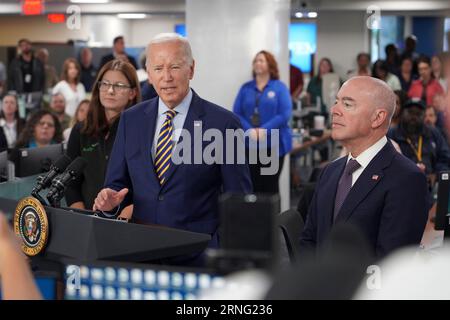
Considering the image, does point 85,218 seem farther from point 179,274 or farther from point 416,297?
point 416,297

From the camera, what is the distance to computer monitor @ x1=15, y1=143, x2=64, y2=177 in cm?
533

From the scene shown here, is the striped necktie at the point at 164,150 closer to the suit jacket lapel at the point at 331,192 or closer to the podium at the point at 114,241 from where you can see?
the suit jacket lapel at the point at 331,192

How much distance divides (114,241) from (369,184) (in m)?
1.38

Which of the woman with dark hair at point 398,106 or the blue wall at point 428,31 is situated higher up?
the blue wall at point 428,31

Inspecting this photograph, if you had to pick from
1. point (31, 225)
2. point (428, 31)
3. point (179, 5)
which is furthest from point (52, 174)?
point (428, 31)

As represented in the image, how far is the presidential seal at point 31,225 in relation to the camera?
2650mm

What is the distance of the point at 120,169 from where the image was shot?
3.74 metres

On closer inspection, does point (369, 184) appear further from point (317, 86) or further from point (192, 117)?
point (317, 86)

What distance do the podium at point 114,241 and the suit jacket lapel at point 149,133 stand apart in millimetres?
1024

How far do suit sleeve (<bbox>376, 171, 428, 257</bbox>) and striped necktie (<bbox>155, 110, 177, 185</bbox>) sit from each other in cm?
94

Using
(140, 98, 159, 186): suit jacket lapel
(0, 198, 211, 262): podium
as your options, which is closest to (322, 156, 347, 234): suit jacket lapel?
(140, 98, 159, 186): suit jacket lapel

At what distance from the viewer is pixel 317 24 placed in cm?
2239

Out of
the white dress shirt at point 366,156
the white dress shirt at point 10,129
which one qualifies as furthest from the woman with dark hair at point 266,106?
the white dress shirt at point 366,156

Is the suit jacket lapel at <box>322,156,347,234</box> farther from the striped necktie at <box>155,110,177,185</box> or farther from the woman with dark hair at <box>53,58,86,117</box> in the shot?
the woman with dark hair at <box>53,58,86,117</box>
